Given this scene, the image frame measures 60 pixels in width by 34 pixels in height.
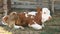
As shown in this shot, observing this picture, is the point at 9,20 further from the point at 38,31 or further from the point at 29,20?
the point at 38,31

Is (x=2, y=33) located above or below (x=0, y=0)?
below

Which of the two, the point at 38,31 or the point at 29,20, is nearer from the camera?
the point at 38,31

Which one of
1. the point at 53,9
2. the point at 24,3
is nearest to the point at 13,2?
the point at 24,3

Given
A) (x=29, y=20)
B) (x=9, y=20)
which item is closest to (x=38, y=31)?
(x=29, y=20)

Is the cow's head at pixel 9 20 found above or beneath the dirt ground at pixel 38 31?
above

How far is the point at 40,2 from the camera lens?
3.65 metres

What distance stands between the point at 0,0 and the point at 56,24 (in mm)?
1173

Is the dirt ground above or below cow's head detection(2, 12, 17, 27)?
below

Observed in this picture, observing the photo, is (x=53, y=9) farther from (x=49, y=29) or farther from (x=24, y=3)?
(x=49, y=29)

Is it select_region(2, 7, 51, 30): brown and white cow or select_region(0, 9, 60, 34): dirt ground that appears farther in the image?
select_region(2, 7, 51, 30): brown and white cow

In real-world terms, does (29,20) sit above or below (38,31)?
above

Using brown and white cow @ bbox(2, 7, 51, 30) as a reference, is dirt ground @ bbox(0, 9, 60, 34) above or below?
below

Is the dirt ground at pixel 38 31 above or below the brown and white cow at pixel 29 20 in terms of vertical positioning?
below

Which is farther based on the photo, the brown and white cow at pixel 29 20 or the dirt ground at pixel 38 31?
the brown and white cow at pixel 29 20
